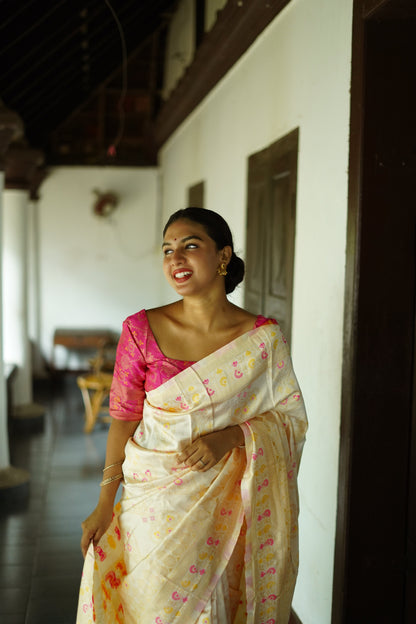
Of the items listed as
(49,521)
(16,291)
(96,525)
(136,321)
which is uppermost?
(136,321)

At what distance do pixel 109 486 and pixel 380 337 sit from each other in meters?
0.96

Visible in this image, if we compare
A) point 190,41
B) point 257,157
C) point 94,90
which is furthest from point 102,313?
point 257,157

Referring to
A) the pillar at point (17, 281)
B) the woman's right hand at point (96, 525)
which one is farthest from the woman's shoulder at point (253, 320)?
the pillar at point (17, 281)

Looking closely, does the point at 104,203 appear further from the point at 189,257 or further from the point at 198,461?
the point at 198,461

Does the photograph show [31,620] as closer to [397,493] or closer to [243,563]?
[243,563]

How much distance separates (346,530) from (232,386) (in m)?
0.74

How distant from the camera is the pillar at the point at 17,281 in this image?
22.3ft

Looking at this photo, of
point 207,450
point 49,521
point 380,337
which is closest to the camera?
point 207,450

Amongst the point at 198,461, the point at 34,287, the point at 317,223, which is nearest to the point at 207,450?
the point at 198,461

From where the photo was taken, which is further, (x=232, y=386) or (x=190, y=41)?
(x=190, y=41)

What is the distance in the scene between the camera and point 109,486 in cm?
198

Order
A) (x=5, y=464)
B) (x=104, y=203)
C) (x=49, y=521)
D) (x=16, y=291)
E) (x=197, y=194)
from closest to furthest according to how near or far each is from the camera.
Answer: (x=49, y=521) → (x=5, y=464) → (x=197, y=194) → (x=16, y=291) → (x=104, y=203)

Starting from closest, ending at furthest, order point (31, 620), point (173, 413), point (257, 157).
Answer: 1. point (173, 413)
2. point (31, 620)
3. point (257, 157)

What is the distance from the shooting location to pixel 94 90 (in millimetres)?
8695
